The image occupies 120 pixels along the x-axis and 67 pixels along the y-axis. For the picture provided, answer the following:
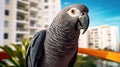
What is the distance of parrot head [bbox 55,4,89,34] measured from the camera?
2.13 ft

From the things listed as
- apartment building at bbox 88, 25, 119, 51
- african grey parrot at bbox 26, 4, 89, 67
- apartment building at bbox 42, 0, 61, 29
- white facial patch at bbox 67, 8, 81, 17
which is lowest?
apartment building at bbox 88, 25, 119, 51

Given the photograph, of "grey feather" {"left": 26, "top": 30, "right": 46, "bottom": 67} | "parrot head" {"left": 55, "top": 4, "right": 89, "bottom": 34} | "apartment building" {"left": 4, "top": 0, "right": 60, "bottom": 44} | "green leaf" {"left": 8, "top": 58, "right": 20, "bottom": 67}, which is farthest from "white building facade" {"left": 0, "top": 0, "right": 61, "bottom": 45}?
"parrot head" {"left": 55, "top": 4, "right": 89, "bottom": 34}

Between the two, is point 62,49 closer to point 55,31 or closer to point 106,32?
point 55,31

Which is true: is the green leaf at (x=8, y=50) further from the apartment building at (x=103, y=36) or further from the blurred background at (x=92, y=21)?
the apartment building at (x=103, y=36)

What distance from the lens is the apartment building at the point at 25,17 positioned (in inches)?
252

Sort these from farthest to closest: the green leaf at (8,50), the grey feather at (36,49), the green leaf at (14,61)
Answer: the green leaf at (14,61)
the green leaf at (8,50)
the grey feather at (36,49)

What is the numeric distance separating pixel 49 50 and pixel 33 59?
0.09 m

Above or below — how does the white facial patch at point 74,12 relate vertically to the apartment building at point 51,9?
below

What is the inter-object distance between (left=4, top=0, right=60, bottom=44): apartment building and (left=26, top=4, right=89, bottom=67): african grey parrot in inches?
194

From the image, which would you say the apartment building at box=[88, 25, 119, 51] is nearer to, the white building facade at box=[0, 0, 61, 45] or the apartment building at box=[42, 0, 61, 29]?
the white building facade at box=[0, 0, 61, 45]

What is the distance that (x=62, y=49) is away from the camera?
0.75 metres

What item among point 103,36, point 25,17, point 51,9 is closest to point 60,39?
point 103,36

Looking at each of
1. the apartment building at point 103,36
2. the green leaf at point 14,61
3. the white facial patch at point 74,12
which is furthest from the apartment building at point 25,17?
the white facial patch at point 74,12

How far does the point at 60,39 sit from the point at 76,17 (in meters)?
0.13
